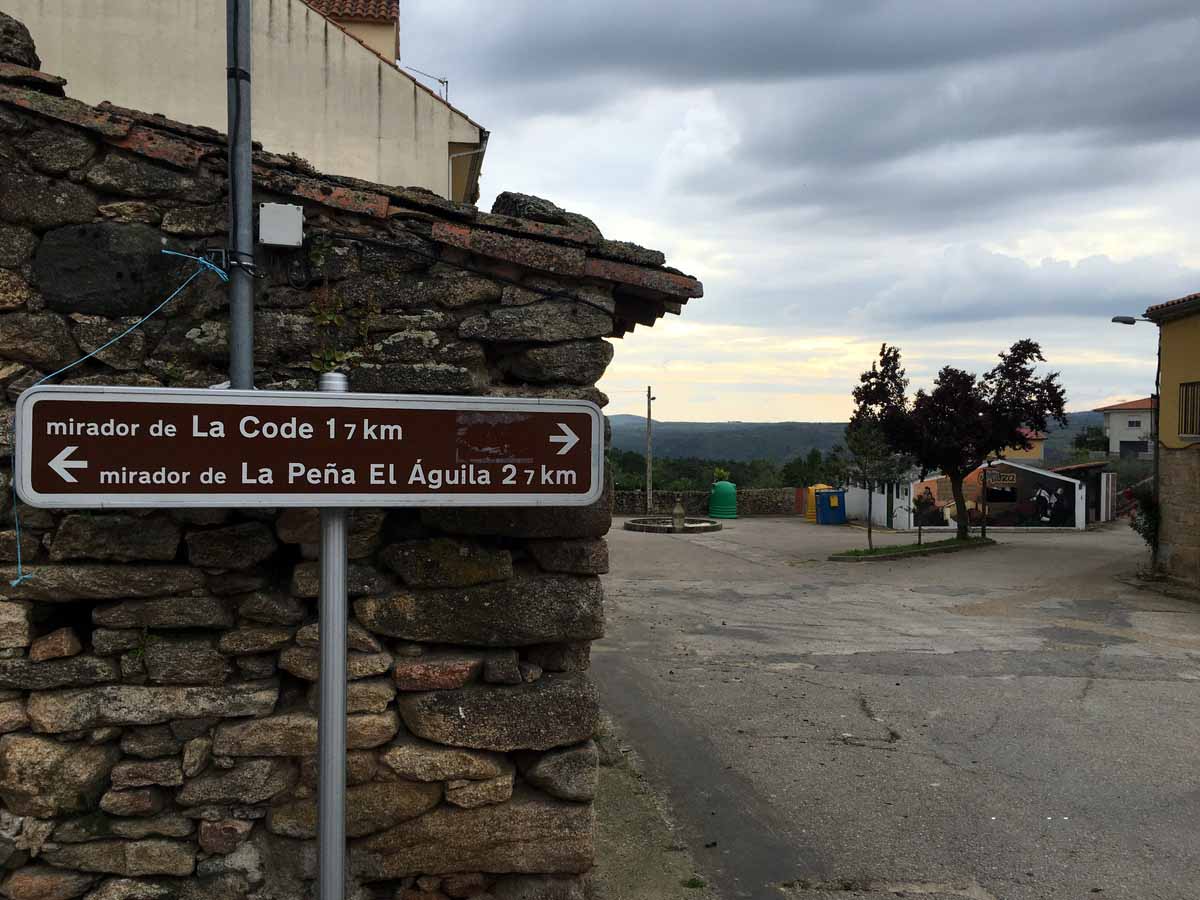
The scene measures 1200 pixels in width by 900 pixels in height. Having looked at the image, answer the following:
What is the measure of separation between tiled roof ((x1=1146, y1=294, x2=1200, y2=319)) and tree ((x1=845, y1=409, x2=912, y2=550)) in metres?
7.00

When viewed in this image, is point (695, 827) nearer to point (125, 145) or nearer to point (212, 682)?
point (212, 682)

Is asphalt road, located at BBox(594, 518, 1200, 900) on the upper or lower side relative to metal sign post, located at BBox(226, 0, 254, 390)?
lower

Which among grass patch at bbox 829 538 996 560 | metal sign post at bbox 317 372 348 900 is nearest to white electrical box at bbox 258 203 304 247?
metal sign post at bbox 317 372 348 900

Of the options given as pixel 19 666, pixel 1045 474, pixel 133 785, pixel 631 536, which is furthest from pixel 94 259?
pixel 1045 474

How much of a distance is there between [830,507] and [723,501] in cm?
366

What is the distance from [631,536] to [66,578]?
22.2 metres

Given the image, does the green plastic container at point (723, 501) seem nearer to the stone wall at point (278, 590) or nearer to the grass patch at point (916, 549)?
A: the grass patch at point (916, 549)

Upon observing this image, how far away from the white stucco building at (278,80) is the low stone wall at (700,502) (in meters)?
20.4

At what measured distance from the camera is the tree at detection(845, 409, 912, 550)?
74.0ft

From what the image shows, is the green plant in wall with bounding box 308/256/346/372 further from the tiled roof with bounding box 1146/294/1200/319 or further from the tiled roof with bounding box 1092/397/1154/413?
the tiled roof with bounding box 1092/397/1154/413

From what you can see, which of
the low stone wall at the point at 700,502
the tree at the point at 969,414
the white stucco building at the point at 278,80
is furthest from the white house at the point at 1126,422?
the white stucco building at the point at 278,80

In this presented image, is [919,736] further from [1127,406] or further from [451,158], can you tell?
[1127,406]

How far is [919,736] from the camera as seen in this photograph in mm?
7090

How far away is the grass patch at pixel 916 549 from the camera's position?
66.3 feet
